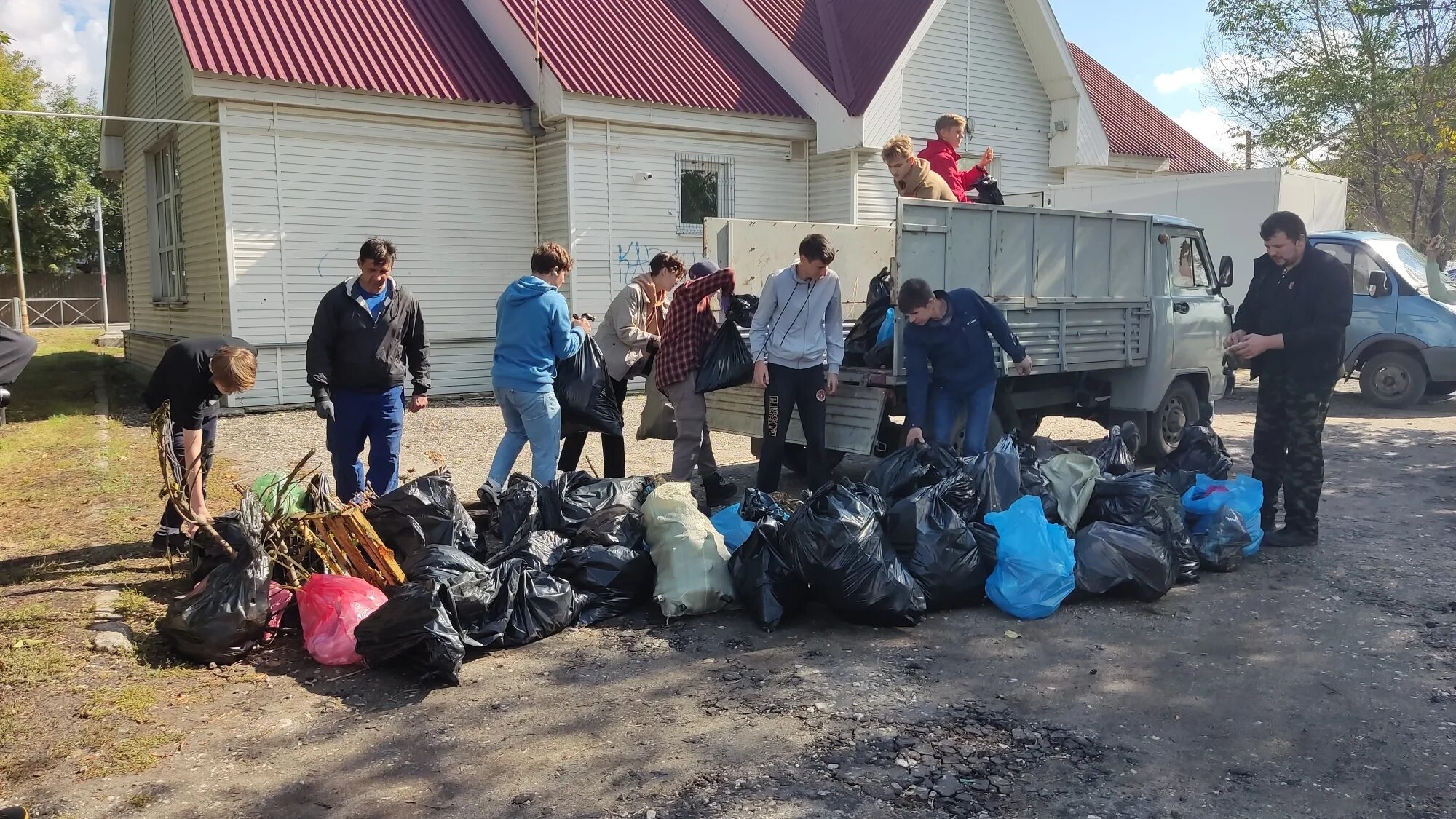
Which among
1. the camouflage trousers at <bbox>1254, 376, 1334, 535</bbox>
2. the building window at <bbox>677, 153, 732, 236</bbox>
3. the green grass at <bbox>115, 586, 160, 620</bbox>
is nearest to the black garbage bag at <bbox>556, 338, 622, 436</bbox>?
the green grass at <bbox>115, 586, 160, 620</bbox>

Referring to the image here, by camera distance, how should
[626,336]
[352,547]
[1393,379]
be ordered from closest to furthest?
[352,547] < [626,336] < [1393,379]

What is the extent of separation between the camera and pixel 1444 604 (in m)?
5.25

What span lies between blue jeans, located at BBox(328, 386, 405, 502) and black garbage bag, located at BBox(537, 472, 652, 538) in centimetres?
100

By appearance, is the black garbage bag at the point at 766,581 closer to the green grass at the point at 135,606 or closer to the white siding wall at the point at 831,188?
the green grass at the point at 135,606

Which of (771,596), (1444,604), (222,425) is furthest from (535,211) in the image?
(1444,604)

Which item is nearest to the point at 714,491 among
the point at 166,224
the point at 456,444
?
the point at 456,444

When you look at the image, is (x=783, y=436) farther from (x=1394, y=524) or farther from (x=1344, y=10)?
(x=1344, y=10)

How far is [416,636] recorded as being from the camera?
420 cm

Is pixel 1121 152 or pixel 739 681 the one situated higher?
pixel 1121 152

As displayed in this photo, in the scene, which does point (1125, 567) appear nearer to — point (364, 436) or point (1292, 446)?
point (1292, 446)

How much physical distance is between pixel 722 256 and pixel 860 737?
523 centimetres

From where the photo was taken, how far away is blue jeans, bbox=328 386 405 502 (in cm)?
582

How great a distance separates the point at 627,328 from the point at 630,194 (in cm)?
798

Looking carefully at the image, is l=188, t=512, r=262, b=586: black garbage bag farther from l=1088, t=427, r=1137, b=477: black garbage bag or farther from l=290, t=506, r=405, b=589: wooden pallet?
l=1088, t=427, r=1137, b=477: black garbage bag
